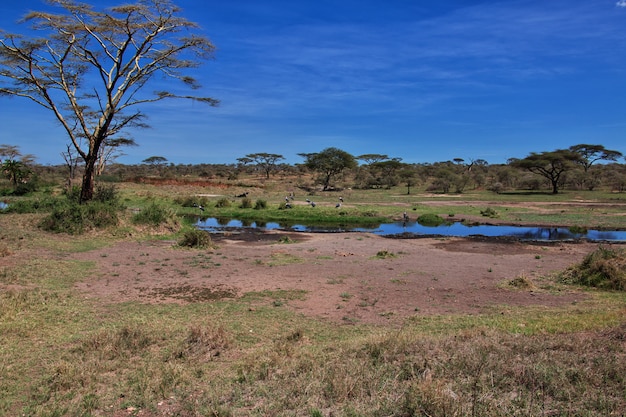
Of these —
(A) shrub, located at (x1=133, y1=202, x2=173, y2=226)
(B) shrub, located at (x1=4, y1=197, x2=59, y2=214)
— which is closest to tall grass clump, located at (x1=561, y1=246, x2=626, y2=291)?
(A) shrub, located at (x1=133, y1=202, x2=173, y2=226)

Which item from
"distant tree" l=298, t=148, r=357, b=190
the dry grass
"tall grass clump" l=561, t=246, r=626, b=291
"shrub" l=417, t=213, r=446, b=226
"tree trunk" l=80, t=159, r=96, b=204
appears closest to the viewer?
the dry grass

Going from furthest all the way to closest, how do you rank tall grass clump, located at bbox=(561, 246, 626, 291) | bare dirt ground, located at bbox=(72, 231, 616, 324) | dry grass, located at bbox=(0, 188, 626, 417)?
tall grass clump, located at bbox=(561, 246, 626, 291), bare dirt ground, located at bbox=(72, 231, 616, 324), dry grass, located at bbox=(0, 188, 626, 417)

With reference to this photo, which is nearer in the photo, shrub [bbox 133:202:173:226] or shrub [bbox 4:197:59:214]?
shrub [bbox 133:202:173:226]

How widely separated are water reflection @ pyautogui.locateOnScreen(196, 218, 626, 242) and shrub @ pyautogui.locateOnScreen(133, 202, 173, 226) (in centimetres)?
423

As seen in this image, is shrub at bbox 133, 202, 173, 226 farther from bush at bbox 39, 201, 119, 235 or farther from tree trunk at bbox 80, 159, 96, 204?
tree trunk at bbox 80, 159, 96, 204

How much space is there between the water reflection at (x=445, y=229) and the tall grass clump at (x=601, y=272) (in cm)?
1130

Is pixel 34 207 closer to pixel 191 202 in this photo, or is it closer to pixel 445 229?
pixel 191 202

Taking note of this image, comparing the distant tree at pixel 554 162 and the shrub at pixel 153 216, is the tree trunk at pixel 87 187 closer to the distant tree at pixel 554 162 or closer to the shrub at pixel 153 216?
the shrub at pixel 153 216

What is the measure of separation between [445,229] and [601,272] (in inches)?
623

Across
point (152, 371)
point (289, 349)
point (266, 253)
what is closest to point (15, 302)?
point (152, 371)

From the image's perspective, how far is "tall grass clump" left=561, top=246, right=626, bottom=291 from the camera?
11.3m

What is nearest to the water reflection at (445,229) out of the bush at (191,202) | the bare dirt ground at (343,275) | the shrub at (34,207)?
the bare dirt ground at (343,275)

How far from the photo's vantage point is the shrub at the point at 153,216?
20.4 meters

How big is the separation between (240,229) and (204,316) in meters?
17.8
